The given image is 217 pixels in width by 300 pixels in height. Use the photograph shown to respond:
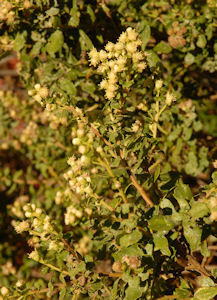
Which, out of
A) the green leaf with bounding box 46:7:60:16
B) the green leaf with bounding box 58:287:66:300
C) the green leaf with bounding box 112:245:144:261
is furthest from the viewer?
the green leaf with bounding box 46:7:60:16

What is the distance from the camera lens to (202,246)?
115 centimetres

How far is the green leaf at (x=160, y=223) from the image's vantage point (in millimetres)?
1045

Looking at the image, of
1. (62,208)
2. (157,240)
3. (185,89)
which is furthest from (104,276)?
Answer: (185,89)

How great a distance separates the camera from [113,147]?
118cm

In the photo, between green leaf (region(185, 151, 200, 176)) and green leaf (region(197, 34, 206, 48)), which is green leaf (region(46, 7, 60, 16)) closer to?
green leaf (region(197, 34, 206, 48))

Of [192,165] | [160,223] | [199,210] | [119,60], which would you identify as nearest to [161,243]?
[160,223]

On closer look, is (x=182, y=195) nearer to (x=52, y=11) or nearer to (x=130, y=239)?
(x=130, y=239)

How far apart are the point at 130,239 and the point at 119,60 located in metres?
0.56

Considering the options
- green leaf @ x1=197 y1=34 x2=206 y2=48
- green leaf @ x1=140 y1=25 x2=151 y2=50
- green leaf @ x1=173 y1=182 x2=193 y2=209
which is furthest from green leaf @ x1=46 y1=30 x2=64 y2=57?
green leaf @ x1=173 y1=182 x2=193 y2=209

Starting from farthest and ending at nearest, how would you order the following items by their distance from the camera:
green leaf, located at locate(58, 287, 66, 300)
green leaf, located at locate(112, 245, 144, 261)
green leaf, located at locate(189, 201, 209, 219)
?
green leaf, located at locate(58, 287, 66, 300), green leaf, located at locate(112, 245, 144, 261), green leaf, located at locate(189, 201, 209, 219)

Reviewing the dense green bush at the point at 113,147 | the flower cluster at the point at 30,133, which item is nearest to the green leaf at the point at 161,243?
the dense green bush at the point at 113,147

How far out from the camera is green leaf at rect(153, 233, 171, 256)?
104 cm

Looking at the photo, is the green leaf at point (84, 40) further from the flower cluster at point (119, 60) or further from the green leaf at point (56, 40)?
the flower cluster at point (119, 60)

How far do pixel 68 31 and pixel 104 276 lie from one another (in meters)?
1.14
